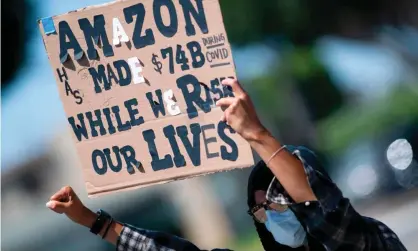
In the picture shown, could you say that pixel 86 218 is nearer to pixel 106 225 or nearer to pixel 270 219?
pixel 106 225

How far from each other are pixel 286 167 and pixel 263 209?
17.1 inches

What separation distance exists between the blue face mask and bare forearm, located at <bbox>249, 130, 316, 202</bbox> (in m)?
0.29

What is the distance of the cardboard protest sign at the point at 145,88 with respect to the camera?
2.40 m

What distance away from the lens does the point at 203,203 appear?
3.00 m

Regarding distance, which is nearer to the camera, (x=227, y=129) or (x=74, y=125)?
(x=227, y=129)

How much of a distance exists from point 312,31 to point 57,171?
50.4 inches

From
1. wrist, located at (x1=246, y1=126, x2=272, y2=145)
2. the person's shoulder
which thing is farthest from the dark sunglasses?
wrist, located at (x1=246, y1=126, x2=272, y2=145)

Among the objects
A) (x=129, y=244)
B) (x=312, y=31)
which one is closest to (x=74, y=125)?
(x=129, y=244)

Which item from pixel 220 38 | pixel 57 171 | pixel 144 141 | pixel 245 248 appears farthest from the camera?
pixel 57 171

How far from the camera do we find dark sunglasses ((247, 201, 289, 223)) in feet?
8.09

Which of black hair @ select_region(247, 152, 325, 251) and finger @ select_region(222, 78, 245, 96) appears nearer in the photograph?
finger @ select_region(222, 78, 245, 96)

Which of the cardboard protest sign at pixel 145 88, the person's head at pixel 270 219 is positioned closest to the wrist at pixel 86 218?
the cardboard protest sign at pixel 145 88

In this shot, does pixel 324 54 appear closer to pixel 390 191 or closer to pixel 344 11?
pixel 344 11

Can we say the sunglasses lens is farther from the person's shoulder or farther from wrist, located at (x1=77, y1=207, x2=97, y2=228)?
wrist, located at (x1=77, y1=207, x2=97, y2=228)
